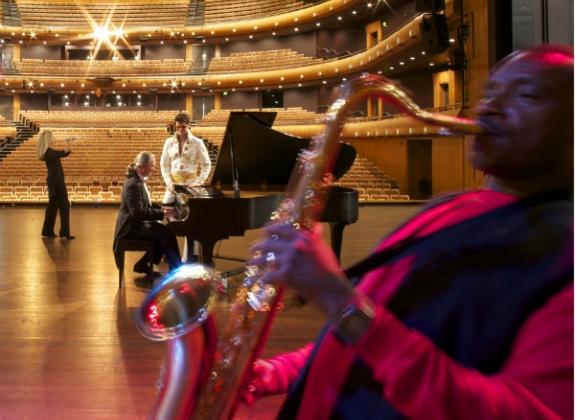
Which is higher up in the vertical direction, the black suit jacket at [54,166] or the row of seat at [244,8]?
the row of seat at [244,8]

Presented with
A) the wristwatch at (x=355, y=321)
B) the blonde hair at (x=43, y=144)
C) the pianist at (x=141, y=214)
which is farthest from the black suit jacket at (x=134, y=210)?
the wristwatch at (x=355, y=321)

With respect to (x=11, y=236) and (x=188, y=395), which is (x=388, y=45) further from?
(x=188, y=395)

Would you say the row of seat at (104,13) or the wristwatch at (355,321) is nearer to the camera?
the wristwatch at (355,321)

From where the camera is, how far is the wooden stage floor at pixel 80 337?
2.64 meters

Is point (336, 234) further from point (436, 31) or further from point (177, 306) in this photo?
point (436, 31)

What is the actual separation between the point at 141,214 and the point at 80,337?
55.7 inches

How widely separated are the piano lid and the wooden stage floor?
1138mm

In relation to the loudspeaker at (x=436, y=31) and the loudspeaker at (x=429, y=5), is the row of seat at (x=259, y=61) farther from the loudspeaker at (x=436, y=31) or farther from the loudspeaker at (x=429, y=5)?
the loudspeaker at (x=429, y=5)

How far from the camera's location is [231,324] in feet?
3.30

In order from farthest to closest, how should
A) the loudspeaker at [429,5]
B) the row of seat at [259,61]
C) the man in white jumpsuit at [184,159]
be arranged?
the row of seat at [259,61], the loudspeaker at [429,5], the man in white jumpsuit at [184,159]

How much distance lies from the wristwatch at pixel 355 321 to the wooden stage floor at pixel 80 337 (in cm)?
11

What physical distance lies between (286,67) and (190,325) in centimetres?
2337

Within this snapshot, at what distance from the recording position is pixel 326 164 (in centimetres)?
99

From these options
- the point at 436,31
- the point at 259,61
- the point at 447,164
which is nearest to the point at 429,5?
the point at 436,31
